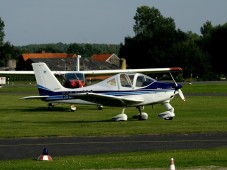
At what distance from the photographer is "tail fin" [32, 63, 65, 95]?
109 feet

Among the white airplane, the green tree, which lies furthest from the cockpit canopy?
the green tree

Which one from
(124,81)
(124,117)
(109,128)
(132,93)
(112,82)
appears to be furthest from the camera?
(112,82)

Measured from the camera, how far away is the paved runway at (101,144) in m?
18.0

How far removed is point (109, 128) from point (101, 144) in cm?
499

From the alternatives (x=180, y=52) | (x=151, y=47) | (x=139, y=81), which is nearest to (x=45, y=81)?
(x=139, y=81)

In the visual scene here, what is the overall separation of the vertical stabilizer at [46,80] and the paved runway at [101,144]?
1180cm

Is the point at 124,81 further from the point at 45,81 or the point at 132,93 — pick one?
the point at 45,81

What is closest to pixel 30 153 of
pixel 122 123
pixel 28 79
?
pixel 122 123

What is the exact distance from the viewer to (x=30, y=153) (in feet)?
58.1

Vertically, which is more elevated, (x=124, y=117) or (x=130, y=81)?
(x=130, y=81)

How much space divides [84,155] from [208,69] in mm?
107105

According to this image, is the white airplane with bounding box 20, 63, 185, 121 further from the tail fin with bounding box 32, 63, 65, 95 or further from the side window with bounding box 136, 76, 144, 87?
the tail fin with bounding box 32, 63, 65, 95

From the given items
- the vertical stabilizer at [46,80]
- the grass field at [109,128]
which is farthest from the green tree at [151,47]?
the vertical stabilizer at [46,80]

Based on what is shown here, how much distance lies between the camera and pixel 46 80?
33812mm
